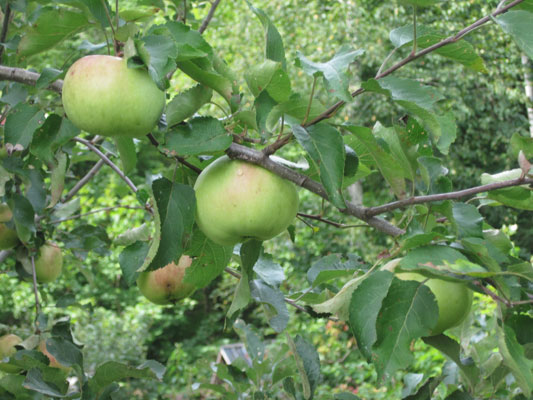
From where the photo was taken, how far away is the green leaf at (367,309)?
566mm

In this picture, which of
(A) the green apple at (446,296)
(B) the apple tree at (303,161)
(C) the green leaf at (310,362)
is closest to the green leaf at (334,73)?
(B) the apple tree at (303,161)

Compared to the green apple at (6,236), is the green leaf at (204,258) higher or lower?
higher

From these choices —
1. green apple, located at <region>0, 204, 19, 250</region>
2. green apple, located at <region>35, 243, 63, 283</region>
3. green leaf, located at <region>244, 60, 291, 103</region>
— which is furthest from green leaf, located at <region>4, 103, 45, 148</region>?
green apple, located at <region>35, 243, 63, 283</region>

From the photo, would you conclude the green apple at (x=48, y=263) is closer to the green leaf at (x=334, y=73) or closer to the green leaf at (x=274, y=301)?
the green leaf at (x=274, y=301)

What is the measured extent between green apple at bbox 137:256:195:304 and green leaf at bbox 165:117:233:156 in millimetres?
484

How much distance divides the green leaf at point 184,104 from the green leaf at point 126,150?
5.8 inches

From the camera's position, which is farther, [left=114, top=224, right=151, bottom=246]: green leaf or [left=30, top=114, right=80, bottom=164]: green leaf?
[left=114, top=224, right=151, bottom=246]: green leaf

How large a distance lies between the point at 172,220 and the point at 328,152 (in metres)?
0.19

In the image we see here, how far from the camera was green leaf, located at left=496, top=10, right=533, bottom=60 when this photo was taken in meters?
0.58

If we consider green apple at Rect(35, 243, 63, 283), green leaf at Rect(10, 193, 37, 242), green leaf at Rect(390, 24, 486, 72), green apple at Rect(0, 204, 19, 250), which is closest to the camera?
green leaf at Rect(390, 24, 486, 72)

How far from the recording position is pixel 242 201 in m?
0.62

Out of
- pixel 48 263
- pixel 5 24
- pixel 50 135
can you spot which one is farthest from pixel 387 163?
pixel 48 263

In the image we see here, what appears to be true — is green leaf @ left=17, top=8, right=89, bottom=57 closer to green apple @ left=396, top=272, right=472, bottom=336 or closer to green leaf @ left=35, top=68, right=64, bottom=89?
green leaf @ left=35, top=68, right=64, bottom=89

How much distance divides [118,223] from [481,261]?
12.8 feet
